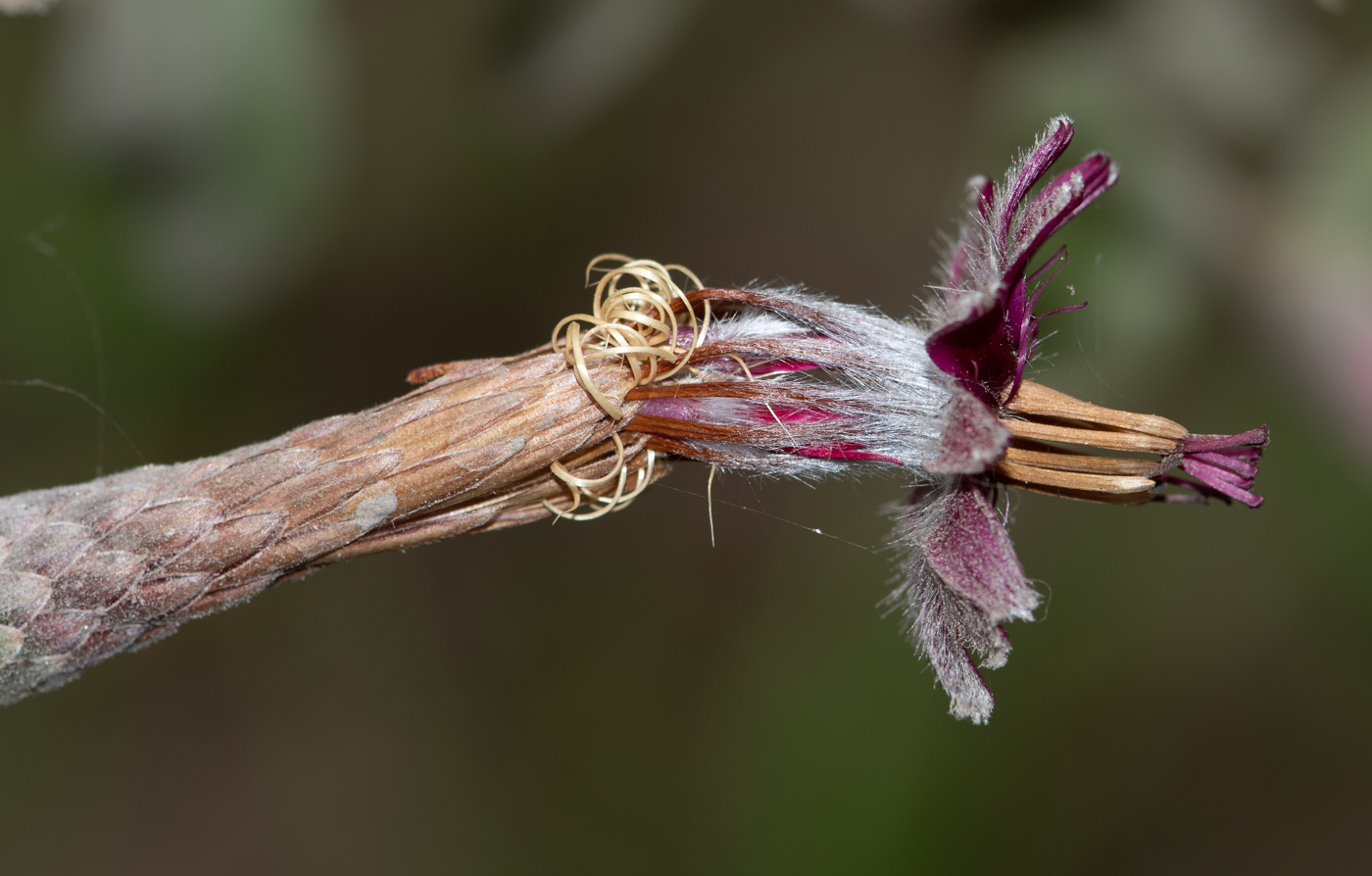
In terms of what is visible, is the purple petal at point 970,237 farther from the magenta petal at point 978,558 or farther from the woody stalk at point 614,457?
the magenta petal at point 978,558

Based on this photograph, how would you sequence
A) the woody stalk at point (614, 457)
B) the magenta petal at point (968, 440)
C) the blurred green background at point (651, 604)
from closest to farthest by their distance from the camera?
the magenta petal at point (968, 440)
the woody stalk at point (614, 457)
the blurred green background at point (651, 604)

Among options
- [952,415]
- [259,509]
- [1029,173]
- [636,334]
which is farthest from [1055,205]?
[259,509]

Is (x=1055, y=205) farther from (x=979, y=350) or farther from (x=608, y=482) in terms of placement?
(x=608, y=482)

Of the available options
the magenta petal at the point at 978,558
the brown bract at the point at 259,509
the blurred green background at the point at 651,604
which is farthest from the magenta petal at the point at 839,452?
the blurred green background at the point at 651,604

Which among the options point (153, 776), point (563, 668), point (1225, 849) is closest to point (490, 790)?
point (563, 668)

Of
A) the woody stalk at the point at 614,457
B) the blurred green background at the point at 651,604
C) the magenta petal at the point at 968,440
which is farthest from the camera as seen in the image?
the blurred green background at the point at 651,604

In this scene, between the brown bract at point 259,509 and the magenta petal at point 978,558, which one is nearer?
the magenta petal at point 978,558
